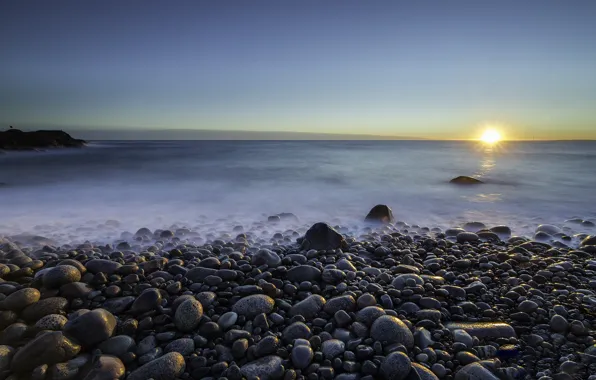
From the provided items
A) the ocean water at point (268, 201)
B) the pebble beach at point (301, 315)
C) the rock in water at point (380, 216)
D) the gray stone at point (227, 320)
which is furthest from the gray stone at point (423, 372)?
the ocean water at point (268, 201)

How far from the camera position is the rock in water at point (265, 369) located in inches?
95.0

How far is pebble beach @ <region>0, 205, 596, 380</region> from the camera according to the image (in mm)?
2471

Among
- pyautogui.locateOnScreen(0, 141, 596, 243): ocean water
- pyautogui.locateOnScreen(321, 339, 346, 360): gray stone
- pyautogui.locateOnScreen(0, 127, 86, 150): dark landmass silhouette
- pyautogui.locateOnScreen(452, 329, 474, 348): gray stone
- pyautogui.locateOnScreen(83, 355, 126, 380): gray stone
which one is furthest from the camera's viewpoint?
pyautogui.locateOnScreen(0, 127, 86, 150): dark landmass silhouette

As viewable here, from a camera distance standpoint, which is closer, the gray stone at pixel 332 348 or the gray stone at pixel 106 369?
the gray stone at pixel 106 369

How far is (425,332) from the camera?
2852 mm

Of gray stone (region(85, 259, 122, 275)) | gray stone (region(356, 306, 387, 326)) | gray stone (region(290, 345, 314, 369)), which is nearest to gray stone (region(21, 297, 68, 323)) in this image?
gray stone (region(85, 259, 122, 275))

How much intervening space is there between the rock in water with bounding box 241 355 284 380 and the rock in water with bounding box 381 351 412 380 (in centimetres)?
72

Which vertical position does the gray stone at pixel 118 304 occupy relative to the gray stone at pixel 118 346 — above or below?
above

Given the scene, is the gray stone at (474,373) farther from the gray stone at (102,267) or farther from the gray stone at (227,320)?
the gray stone at (102,267)

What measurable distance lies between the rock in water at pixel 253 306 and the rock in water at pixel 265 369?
0.58m

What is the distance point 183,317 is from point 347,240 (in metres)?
3.13

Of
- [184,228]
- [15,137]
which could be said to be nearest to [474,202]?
[184,228]

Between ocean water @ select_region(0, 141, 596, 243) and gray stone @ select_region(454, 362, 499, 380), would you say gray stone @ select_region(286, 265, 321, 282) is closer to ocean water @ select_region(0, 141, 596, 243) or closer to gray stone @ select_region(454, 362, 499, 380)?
gray stone @ select_region(454, 362, 499, 380)

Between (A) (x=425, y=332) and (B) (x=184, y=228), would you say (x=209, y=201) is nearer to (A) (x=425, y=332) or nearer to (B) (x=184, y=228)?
(B) (x=184, y=228)
